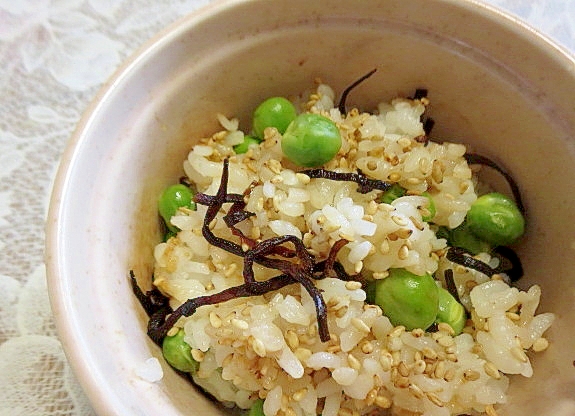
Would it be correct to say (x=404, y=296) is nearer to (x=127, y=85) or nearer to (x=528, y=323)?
(x=528, y=323)

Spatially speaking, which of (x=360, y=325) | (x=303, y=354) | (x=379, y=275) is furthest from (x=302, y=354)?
(x=379, y=275)

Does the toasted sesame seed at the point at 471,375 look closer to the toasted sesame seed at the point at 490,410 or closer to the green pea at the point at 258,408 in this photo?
the toasted sesame seed at the point at 490,410

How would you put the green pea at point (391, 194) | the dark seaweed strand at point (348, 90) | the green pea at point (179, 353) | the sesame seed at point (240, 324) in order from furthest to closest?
1. the dark seaweed strand at point (348, 90)
2. the green pea at point (391, 194)
3. the green pea at point (179, 353)
4. the sesame seed at point (240, 324)

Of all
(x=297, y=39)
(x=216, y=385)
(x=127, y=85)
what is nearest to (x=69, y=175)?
(x=127, y=85)

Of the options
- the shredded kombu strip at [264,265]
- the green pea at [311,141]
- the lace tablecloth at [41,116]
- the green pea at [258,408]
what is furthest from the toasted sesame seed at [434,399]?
the lace tablecloth at [41,116]

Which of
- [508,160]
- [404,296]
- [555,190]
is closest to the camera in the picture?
[404,296]

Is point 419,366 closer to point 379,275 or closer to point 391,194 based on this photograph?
point 379,275
